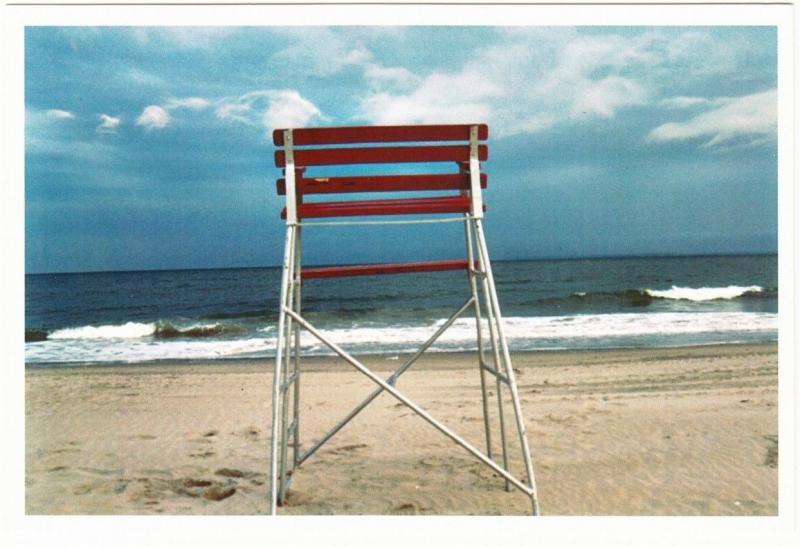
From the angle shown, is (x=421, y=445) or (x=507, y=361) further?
(x=421, y=445)

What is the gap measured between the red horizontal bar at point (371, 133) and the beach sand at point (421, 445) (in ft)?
7.07

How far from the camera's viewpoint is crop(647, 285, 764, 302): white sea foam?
21.8m

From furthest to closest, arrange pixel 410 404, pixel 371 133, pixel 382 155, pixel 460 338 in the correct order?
pixel 460 338 → pixel 382 155 → pixel 371 133 → pixel 410 404

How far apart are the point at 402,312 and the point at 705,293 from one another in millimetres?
11590

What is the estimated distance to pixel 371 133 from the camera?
2945 mm

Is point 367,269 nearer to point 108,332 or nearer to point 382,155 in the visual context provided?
point 382,155

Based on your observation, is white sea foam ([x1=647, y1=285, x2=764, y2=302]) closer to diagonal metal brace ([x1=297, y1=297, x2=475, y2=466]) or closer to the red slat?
diagonal metal brace ([x1=297, y1=297, x2=475, y2=466])

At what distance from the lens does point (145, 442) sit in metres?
5.52

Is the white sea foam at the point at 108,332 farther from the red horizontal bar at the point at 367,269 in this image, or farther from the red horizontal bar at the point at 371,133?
the red horizontal bar at the point at 371,133

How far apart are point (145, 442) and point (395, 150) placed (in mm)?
3912

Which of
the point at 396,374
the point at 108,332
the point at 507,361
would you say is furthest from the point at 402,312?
the point at 507,361

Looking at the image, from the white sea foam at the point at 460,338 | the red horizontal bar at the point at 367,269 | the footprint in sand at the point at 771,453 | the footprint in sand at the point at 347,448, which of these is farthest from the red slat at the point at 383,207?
the white sea foam at the point at 460,338

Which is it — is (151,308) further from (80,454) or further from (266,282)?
(80,454)
